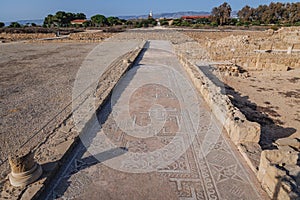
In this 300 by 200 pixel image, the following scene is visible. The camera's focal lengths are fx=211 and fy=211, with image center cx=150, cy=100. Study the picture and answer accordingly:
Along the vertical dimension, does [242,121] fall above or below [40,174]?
above

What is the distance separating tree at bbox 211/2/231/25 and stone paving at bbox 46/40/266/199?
53.2 meters

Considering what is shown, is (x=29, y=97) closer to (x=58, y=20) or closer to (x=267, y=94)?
(x=267, y=94)

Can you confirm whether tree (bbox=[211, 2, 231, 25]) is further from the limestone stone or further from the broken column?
the broken column

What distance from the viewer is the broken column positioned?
311 cm

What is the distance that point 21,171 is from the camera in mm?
3154

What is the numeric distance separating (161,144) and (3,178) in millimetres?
2865

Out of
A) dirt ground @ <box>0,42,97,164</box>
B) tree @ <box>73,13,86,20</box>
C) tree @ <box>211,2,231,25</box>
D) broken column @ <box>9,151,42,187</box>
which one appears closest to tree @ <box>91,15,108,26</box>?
tree @ <box>73,13,86,20</box>

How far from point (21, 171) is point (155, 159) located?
2175mm

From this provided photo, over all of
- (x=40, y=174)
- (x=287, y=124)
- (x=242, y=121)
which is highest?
(x=242, y=121)

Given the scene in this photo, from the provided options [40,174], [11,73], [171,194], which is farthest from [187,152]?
[11,73]

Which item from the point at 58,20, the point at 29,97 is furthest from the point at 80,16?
the point at 29,97

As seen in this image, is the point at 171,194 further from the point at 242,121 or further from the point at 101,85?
the point at 101,85

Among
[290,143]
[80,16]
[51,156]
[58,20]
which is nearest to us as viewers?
[51,156]

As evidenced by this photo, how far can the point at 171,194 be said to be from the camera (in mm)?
3148
